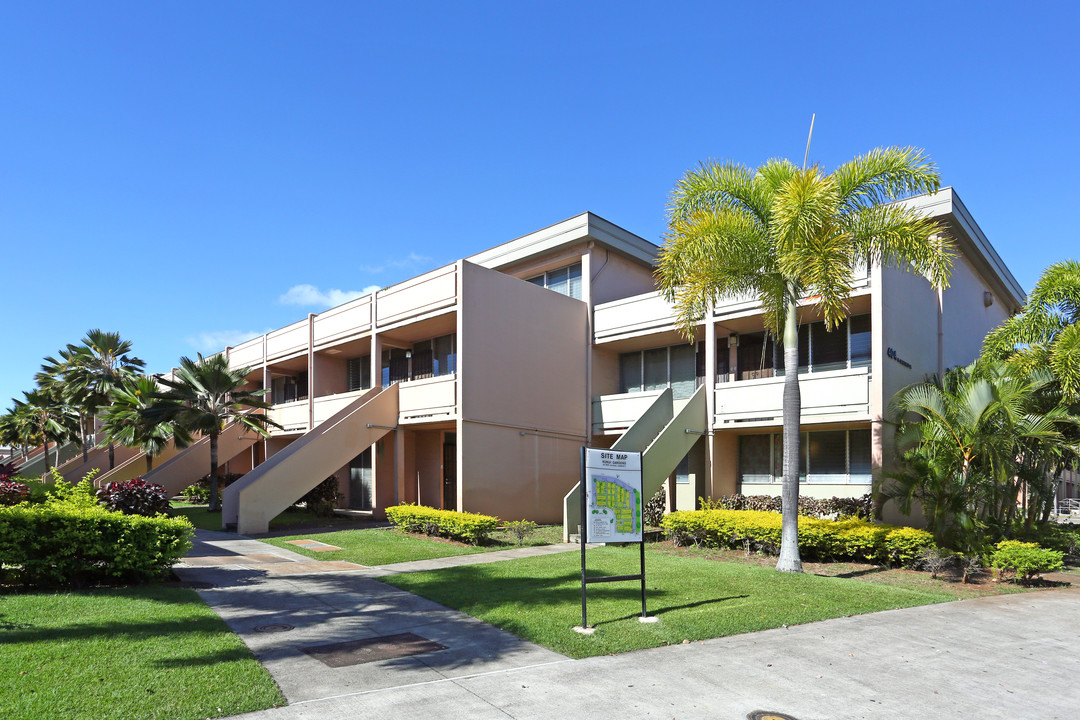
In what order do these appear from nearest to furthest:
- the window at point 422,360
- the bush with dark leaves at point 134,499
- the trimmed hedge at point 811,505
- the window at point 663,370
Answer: the bush with dark leaves at point 134,499 → the trimmed hedge at point 811,505 → the window at point 663,370 → the window at point 422,360


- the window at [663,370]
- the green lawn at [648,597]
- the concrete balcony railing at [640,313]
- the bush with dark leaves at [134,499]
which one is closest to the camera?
the green lawn at [648,597]

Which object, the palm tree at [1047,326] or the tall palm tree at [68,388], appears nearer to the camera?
the palm tree at [1047,326]

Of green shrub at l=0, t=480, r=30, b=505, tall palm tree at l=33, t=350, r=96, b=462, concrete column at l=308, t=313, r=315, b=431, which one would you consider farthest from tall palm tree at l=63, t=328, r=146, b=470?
green shrub at l=0, t=480, r=30, b=505

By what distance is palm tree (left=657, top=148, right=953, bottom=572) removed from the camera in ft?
38.3

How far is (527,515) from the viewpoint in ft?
67.4

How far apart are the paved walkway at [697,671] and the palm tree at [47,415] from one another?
35465 millimetres

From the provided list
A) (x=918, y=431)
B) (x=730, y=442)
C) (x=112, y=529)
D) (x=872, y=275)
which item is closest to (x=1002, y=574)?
(x=918, y=431)

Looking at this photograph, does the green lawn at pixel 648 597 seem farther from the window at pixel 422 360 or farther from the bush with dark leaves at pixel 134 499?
the window at pixel 422 360

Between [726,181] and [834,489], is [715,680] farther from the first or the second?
[834,489]

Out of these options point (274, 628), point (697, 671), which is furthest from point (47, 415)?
point (697, 671)

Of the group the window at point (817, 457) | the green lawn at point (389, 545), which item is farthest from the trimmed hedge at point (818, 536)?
the green lawn at point (389, 545)

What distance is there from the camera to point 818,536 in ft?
44.6

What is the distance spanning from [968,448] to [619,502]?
8642mm

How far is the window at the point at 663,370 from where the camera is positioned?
840 inches
